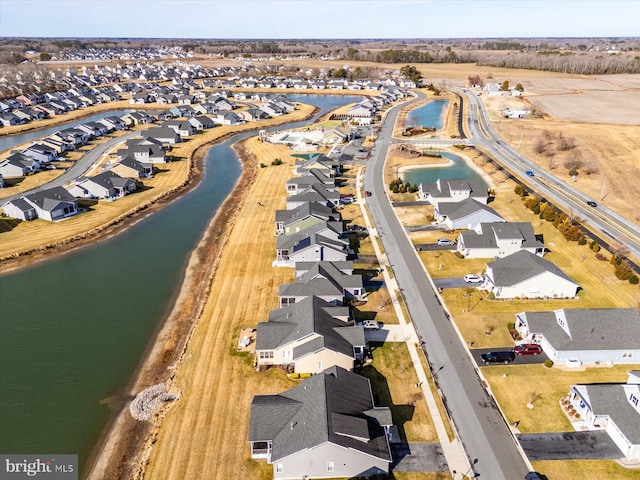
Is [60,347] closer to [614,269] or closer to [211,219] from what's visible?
[211,219]

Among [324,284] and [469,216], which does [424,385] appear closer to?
[324,284]

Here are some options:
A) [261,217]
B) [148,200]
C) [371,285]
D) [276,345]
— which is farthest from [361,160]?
[276,345]

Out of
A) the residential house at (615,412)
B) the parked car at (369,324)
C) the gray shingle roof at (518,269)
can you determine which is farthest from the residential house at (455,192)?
the residential house at (615,412)

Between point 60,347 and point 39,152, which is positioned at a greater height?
point 39,152

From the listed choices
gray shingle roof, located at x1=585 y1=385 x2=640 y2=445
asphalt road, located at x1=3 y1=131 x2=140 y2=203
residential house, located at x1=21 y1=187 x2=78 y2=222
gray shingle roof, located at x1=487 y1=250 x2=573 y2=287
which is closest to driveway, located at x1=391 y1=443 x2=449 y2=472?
gray shingle roof, located at x1=585 y1=385 x2=640 y2=445

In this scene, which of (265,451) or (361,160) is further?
(361,160)

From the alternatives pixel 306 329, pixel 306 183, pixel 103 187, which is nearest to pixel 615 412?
pixel 306 329

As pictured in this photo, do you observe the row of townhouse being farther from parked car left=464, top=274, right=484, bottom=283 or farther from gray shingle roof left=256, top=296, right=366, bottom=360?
parked car left=464, top=274, right=484, bottom=283
